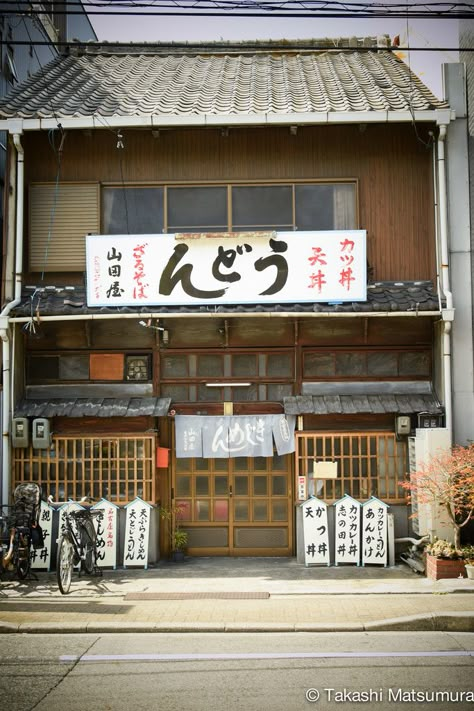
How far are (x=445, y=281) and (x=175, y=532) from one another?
760 cm

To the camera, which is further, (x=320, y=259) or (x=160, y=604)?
(x=320, y=259)

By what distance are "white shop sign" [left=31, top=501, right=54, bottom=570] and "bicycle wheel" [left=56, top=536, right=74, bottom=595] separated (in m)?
1.66

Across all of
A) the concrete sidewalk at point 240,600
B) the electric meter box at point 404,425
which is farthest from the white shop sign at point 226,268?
the concrete sidewalk at point 240,600

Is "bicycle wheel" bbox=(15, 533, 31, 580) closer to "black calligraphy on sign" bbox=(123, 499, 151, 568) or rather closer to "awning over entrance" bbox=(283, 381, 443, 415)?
"black calligraphy on sign" bbox=(123, 499, 151, 568)

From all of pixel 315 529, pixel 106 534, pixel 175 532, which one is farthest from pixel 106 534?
pixel 315 529

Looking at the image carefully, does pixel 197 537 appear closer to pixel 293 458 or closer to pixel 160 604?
pixel 293 458

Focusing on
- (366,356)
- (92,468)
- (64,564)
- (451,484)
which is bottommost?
(64,564)

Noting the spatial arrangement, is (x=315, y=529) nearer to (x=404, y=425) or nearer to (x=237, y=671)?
(x=404, y=425)

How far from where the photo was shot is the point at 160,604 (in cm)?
1131

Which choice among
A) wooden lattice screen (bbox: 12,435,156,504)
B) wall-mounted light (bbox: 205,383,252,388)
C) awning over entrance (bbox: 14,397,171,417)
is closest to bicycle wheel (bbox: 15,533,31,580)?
wooden lattice screen (bbox: 12,435,156,504)

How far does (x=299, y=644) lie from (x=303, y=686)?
1.60m

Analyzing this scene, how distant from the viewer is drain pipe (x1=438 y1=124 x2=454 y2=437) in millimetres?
13742

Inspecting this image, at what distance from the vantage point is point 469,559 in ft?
41.0

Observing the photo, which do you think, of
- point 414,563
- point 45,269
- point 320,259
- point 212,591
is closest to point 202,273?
point 320,259
